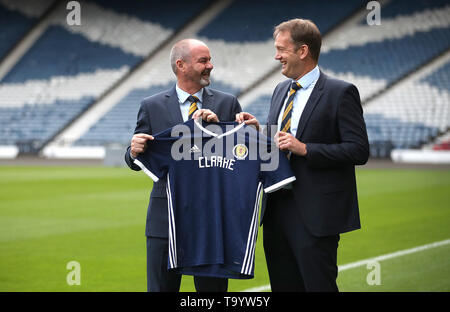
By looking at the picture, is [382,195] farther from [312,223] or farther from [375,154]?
[375,154]

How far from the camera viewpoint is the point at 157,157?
149 inches

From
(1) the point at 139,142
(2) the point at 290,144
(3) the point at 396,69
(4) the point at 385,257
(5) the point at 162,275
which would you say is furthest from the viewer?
(3) the point at 396,69

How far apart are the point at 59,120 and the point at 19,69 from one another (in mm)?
5610

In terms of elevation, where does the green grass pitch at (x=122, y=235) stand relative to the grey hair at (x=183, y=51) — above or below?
below

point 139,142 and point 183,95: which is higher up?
point 183,95

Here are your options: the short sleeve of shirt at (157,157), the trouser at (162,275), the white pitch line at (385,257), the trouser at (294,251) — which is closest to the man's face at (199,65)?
the short sleeve of shirt at (157,157)

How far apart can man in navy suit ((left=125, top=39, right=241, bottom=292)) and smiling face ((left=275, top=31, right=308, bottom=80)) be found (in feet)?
1.54

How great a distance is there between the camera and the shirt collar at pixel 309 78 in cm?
349

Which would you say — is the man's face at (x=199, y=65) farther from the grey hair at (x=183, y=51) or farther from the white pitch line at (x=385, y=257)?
the white pitch line at (x=385, y=257)

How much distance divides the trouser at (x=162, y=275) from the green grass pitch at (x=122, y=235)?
6.67 ft

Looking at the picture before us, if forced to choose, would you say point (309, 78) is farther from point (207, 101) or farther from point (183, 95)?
point (183, 95)

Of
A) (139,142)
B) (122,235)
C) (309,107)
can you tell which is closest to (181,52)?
(139,142)
